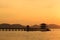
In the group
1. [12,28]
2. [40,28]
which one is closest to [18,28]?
[12,28]

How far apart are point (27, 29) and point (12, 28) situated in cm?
1144

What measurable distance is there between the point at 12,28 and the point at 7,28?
2487 mm

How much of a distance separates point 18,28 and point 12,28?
3.04 m

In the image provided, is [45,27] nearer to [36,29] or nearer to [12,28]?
[36,29]

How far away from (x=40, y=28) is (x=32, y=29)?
614 centimetres

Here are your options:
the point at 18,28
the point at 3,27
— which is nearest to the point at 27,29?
the point at 18,28

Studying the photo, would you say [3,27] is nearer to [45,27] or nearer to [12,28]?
[12,28]

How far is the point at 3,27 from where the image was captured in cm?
11331

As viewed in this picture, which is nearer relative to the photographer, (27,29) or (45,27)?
(27,29)

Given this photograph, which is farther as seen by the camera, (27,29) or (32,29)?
(32,29)

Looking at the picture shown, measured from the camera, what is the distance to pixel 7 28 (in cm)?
11119

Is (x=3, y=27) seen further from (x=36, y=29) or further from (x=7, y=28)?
Result: (x=36, y=29)

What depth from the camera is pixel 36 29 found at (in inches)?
4478

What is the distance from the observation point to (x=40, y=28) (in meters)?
117
